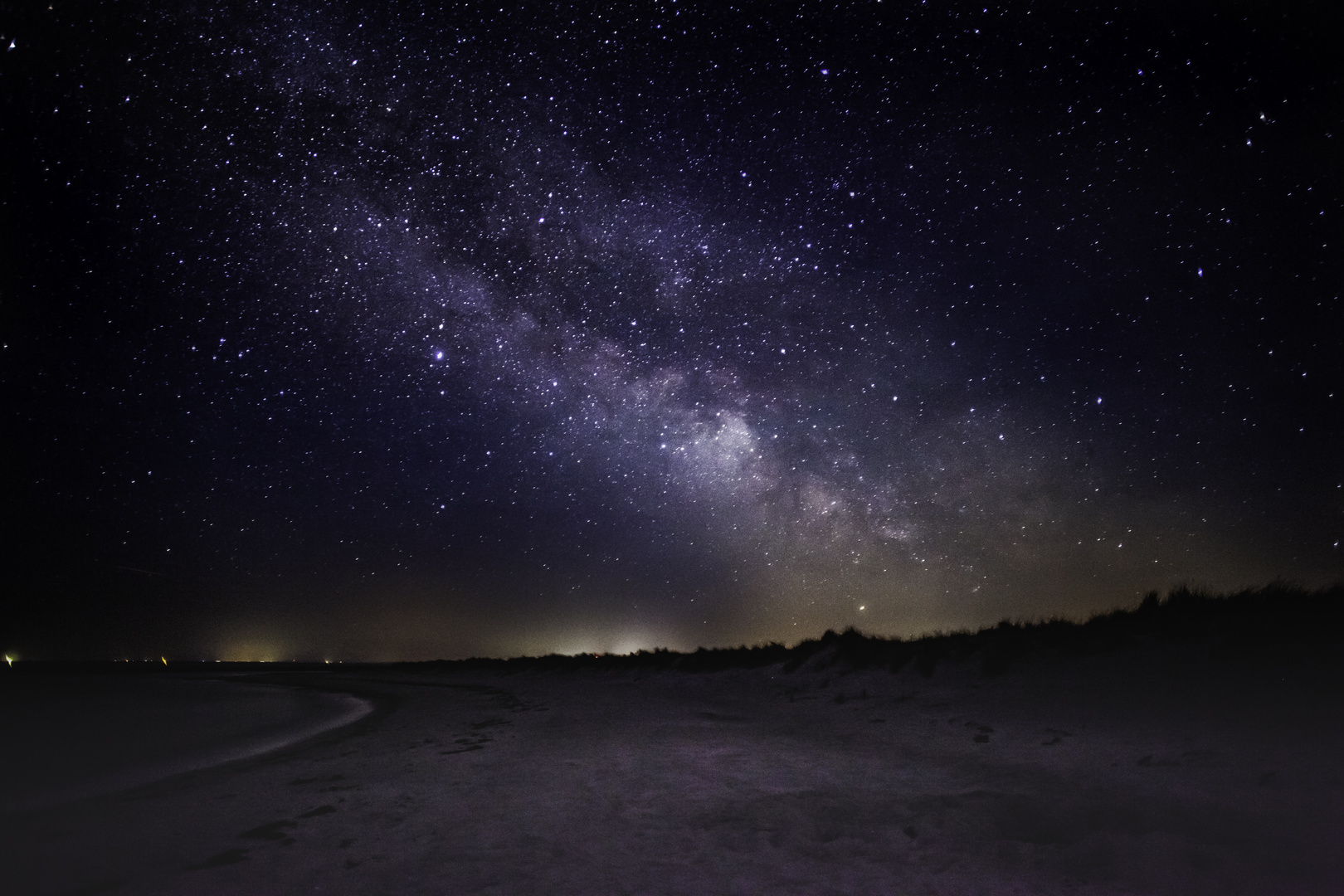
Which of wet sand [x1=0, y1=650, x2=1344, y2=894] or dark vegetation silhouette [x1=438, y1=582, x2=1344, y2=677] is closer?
wet sand [x1=0, y1=650, x2=1344, y2=894]

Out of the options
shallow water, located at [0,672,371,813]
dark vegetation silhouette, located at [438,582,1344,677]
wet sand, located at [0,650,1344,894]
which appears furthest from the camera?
shallow water, located at [0,672,371,813]

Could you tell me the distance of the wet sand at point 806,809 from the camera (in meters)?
4.73

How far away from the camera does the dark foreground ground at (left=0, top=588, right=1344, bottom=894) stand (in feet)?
15.6

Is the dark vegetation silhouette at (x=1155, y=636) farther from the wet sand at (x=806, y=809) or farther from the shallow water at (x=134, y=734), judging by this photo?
the shallow water at (x=134, y=734)

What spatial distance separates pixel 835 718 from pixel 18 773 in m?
14.0

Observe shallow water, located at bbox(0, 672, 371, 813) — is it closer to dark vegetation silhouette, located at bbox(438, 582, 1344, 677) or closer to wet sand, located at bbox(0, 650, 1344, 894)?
wet sand, located at bbox(0, 650, 1344, 894)

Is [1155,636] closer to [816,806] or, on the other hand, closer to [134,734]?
[816,806]

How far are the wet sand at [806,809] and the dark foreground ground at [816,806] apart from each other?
0.03m

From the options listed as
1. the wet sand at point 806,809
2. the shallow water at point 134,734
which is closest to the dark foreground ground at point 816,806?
the wet sand at point 806,809

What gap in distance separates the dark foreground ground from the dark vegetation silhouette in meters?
0.28

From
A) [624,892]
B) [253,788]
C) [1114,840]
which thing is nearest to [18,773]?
[253,788]

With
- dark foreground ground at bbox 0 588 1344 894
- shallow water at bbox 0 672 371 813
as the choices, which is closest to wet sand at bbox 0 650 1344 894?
dark foreground ground at bbox 0 588 1344 894

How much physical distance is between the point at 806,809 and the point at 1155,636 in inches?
348

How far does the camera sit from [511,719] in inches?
596
